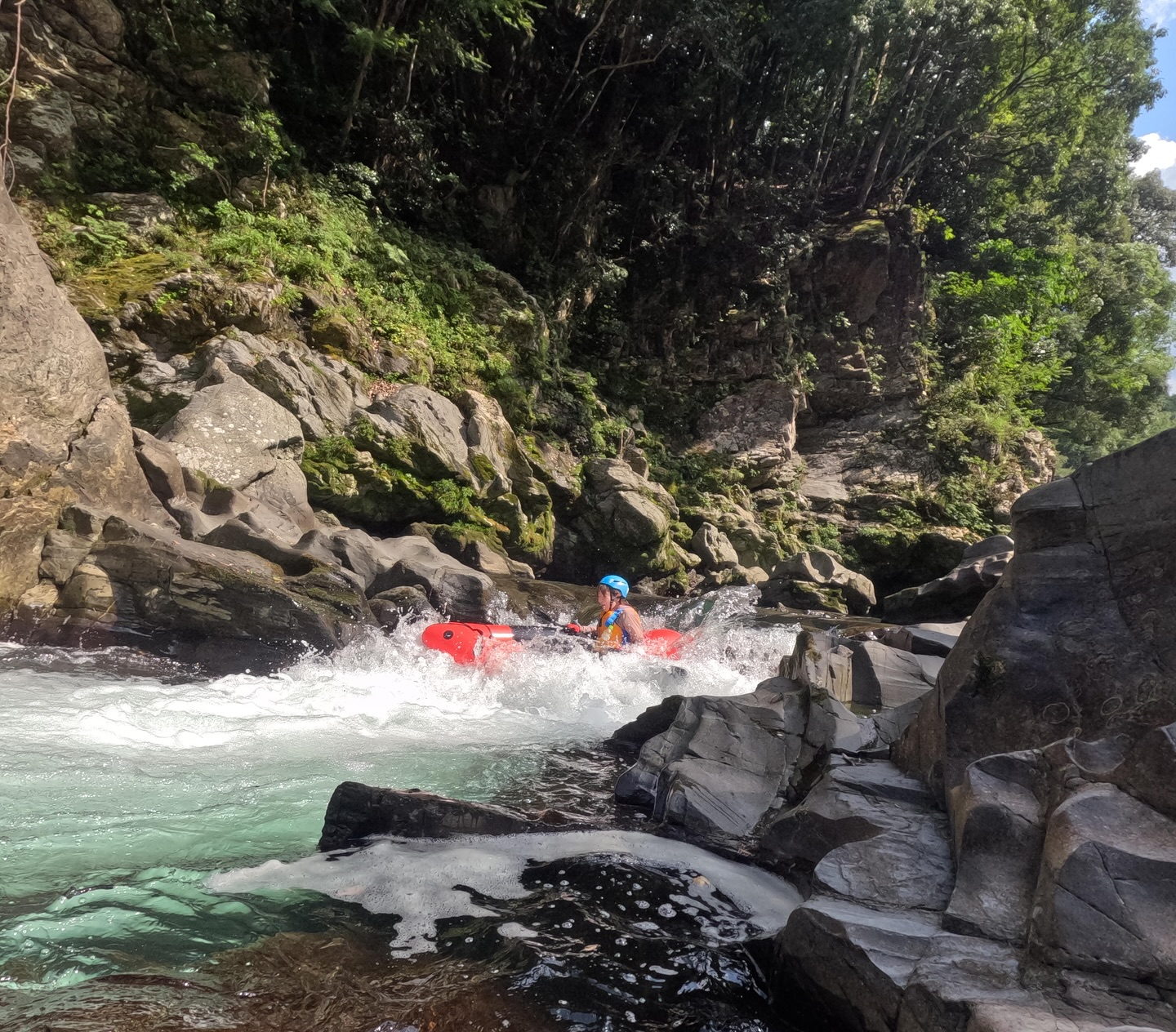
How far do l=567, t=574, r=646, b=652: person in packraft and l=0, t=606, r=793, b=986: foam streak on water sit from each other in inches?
16.4

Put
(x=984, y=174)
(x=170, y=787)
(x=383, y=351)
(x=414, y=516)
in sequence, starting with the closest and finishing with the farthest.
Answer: (x=170, y=787)
(x=414, y=516)
(x=383, y=351)
(x=984, y=174)

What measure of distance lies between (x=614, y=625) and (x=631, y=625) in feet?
0.99

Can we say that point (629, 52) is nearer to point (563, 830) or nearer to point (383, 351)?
point (383, 351)

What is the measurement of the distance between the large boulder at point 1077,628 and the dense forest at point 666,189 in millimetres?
11051

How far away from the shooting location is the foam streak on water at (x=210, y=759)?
2686 mm

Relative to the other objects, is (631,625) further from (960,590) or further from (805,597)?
(805,597)

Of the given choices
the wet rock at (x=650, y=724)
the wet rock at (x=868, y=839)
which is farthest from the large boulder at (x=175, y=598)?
the wet rock at (x=868, y=839)

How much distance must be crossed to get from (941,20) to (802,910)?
69.6ft

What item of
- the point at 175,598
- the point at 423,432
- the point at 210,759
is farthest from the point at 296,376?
the point at 210,759

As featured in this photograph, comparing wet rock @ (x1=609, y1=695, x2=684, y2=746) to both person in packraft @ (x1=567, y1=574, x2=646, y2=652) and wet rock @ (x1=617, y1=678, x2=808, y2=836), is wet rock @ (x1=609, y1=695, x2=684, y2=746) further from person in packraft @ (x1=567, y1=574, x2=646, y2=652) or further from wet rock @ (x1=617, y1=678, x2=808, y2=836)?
person in packraft @ (x1=567, y1=574, x2=646, y2=652)

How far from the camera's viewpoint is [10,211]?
7023mm

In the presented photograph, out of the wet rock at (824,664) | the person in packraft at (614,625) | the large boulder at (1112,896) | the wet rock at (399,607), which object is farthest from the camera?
the person in packraft at (614,625)

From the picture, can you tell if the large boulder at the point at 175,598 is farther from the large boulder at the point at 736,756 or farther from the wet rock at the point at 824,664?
the wet rock at the point at 824,664

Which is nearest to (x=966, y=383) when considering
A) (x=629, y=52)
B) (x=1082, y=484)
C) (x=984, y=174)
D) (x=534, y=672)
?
(x=984, y=174)
